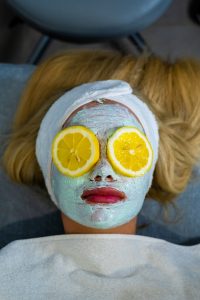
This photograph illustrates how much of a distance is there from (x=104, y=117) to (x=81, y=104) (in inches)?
2.2

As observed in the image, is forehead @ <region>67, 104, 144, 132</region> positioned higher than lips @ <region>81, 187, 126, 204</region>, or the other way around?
forehead @ <region>67, 104, 144, 132</region>

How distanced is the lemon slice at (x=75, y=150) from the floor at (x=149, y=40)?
3.38 feet

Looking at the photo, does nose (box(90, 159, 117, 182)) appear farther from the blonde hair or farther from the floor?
the floor

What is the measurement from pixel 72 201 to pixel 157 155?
18 cm

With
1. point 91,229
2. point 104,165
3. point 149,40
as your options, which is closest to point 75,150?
point 104,165

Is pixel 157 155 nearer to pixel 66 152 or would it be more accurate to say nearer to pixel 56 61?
pixel 66 152

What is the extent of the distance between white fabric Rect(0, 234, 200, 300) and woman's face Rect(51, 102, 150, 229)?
0.28 feet

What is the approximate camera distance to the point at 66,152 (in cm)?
85

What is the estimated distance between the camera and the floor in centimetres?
186

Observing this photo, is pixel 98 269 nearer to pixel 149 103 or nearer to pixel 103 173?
pixel 103 173

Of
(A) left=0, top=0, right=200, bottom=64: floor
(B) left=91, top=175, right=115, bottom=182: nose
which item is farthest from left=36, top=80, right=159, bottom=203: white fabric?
(A) left=0, top=0, right=200, bottom=64: floor

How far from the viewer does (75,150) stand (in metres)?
0.84

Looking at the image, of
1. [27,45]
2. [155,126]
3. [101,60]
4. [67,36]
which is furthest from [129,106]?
[27,45]

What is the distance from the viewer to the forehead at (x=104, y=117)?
2.82ft
